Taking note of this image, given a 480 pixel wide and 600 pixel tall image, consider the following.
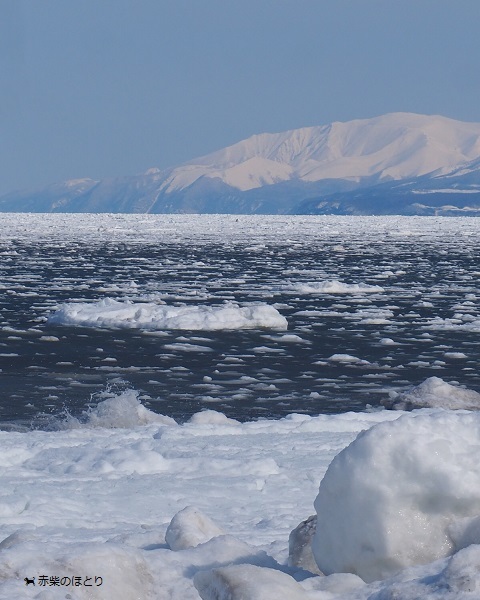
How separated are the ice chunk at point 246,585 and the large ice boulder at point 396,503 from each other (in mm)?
407

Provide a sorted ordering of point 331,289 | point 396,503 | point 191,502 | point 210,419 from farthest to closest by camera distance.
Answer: point 331,289, point 210,419, point 191,502, point 396,503

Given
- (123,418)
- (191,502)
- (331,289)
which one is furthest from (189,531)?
(331,289)

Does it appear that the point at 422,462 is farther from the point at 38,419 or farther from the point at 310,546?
Answer: the point at 38,419

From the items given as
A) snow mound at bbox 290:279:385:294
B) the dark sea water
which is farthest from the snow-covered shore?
snow mound at bbox 290:279:385:294

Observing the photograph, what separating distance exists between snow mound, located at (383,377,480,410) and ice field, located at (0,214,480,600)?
0.9 inches

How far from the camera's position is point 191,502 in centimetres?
557

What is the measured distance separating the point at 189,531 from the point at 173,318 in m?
10.8

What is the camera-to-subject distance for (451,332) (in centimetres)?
1428

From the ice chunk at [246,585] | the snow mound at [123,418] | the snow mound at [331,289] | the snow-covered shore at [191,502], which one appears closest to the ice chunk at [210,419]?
the snow-covered shore at [191,502]

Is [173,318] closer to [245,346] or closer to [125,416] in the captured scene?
[245,346]

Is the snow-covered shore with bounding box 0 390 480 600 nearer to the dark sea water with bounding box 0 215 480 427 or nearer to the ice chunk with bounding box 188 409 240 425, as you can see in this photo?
the ice chunk with bounding box 188 409 240 425

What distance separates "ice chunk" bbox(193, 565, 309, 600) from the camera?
10.2 feet

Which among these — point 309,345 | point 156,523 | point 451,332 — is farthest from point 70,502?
point 451,332

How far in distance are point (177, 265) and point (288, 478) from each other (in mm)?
23360
